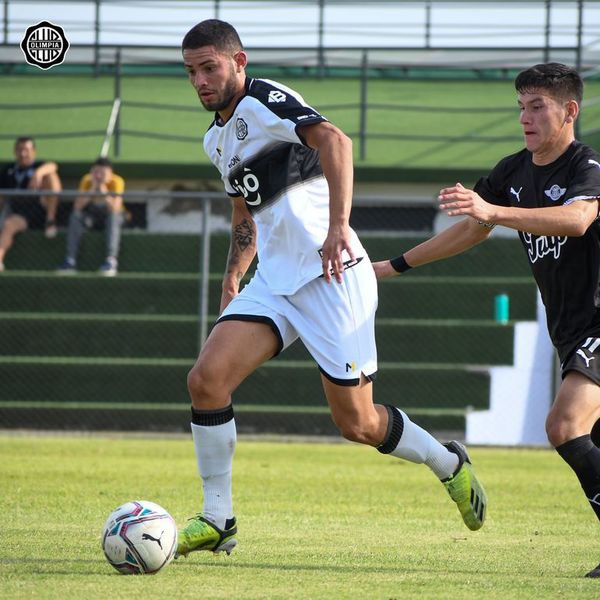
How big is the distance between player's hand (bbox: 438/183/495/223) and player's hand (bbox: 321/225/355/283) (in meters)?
0.57

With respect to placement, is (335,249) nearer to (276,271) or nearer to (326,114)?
(276,271)

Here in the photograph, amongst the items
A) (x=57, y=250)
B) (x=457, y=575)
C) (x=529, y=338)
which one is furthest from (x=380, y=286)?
(x=457, y=575)

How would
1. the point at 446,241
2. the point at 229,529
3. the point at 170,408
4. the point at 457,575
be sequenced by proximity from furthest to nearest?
the point at 170,408
the point at 446,241
the point at 229,529
the point at 457,575

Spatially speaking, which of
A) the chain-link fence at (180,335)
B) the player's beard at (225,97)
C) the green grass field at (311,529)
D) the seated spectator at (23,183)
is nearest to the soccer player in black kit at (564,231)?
the green grass field at (311,529)

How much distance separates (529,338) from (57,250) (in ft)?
20.8

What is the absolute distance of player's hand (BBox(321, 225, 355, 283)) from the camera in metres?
5.82

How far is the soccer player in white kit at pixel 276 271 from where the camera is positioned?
596 centimetres

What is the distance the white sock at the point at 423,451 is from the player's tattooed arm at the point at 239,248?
109 centimetres

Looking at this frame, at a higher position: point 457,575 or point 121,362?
point 457,575

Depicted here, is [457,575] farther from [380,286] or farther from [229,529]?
[380,286]

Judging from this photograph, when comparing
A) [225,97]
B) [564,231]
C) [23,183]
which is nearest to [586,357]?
[564,231]

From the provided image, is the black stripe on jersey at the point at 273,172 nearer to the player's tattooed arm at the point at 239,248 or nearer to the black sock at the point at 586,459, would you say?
the player's tattooed arm at the point at 239,248

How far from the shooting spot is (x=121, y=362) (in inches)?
619

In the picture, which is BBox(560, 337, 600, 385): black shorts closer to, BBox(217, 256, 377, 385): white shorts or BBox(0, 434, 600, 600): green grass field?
BBox(0, 434, 600, 600): green grass field
